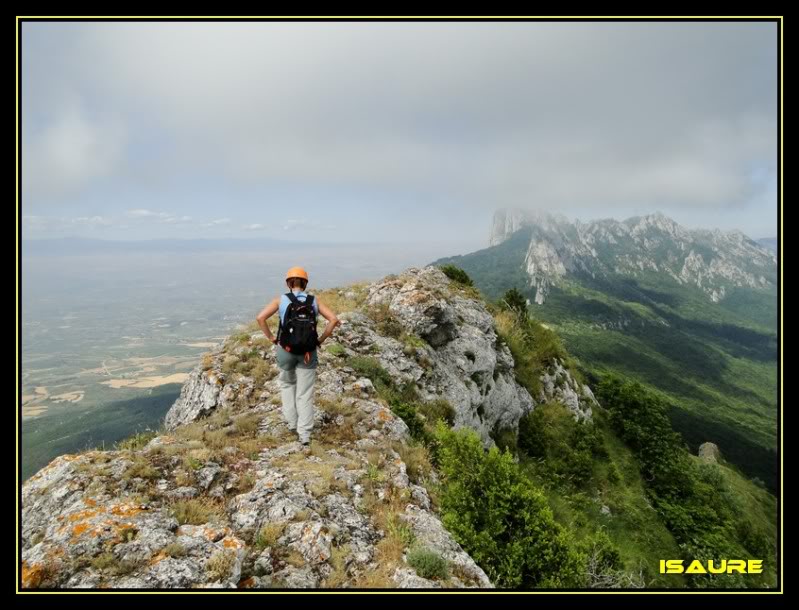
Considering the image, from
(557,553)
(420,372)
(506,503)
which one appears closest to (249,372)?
(420,372)

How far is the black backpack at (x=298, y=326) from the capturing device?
9195 millimetres

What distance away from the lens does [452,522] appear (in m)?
7.45

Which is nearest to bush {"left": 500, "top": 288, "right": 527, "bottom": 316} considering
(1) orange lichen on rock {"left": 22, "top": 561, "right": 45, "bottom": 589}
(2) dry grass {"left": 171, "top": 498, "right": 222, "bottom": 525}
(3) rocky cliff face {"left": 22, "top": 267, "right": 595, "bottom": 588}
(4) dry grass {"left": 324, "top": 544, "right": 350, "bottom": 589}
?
(3) rocky cliff face {"left": 22, "top": 267, "right": 595, "bottom": 588}

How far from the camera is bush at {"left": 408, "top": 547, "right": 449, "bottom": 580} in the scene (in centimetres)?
588

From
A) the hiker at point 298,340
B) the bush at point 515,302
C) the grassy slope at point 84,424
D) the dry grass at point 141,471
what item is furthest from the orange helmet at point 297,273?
the grassy slope at point 84,424

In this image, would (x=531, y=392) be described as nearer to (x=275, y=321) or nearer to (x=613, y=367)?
(x=275, y=321)

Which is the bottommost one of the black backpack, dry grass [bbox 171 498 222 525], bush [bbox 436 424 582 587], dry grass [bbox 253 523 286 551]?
bush [bbox 436 424 582 587]

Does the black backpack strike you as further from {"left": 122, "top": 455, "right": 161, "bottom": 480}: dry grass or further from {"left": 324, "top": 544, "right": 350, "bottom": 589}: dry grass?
{"left": 324, "top": 544, "right": 350, "bottom": 589}: dry grass

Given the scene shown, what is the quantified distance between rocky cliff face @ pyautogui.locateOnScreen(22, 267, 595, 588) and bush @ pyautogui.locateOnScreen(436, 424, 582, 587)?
2.08 ft

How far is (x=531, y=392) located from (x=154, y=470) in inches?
872

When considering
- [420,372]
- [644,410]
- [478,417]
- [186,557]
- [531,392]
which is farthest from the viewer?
[644,410]

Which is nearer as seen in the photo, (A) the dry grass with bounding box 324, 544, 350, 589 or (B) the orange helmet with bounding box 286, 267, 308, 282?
(A) the dry grass with bounding box 324, 544, 350, 589

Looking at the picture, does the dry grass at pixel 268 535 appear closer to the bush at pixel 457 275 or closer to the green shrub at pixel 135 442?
the green shrub at pixel 135 442

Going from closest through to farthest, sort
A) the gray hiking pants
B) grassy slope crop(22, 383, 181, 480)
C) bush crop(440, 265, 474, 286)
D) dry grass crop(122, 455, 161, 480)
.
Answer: dry grass crop(122, 455, 161, 480) < the gray hiking pants < bush crop(440, 265, 474, 286) < grassy slope crop(22, 383, 181, 480)
